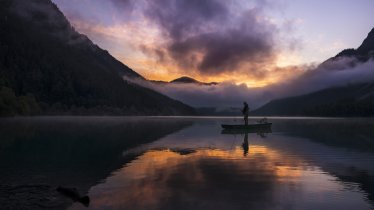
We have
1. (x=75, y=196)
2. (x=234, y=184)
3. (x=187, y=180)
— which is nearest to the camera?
(x=75, y=196)

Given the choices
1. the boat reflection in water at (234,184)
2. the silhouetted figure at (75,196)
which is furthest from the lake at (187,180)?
the silhouetted figure at (75,196)

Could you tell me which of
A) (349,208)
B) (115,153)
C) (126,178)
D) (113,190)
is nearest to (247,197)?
(349,208)

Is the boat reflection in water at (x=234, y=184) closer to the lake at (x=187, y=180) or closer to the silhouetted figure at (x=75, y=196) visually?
the lake at (x=187, y=180)

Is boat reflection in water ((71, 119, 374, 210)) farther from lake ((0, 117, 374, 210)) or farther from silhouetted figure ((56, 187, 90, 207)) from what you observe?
silhouetted figure ((56, 187, 90, 207))

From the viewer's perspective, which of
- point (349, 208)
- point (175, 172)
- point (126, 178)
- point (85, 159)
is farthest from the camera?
point (85, 159)

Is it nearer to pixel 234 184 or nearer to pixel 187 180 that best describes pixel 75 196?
pixel 187 180

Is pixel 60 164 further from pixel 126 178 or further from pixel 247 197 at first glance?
pixel 247 197

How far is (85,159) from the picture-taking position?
125 feet

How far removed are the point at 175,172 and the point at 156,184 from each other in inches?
211

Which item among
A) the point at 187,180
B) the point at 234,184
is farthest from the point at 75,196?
the point at 234,184

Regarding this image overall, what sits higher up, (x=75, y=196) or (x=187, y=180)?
(x=187, y=180)

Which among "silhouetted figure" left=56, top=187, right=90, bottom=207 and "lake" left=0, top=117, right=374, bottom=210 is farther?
"lake" left=0, top=117, right=374, bottom=210

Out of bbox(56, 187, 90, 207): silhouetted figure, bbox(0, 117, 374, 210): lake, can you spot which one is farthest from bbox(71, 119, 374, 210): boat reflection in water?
bbox(56, 187, 90, 207): silhouetted figure

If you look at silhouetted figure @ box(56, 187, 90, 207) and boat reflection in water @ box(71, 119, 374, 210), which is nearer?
silhouetted figure @ box(56, 187, 90, 207)
